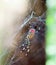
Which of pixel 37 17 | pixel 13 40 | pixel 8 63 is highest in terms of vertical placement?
pixel 37 17

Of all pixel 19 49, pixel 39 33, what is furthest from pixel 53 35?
pixel 19 49

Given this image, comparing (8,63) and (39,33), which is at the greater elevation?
(39,33)

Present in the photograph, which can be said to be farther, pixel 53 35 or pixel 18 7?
pixel 18 7

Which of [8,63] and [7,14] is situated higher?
[7,14]

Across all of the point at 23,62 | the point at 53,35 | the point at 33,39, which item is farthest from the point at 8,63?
the point at 53,35

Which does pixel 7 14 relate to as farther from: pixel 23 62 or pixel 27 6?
pixel 23 62

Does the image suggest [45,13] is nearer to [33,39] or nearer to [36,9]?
[36,9]

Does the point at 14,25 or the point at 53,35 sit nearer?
the point at 53,35

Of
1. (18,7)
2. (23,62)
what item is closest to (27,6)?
(18,7)
